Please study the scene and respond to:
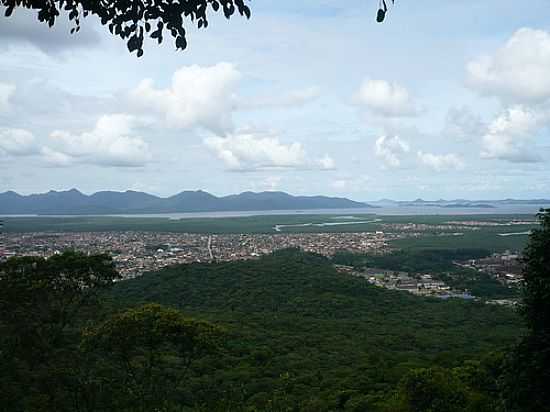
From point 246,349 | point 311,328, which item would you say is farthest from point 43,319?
point 311,328

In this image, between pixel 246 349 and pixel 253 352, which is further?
pixel 246 349

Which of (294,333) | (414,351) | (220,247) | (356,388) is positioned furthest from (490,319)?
(220,247)

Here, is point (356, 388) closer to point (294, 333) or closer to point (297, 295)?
point (294, 333)

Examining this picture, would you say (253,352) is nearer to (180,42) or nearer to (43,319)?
(43,319)

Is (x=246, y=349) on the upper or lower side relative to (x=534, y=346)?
lower

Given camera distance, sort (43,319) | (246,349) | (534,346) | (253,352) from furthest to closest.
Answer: (246,349), (253,352), (43,319), (534,346)

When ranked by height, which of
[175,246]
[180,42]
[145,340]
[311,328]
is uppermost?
[180,42]

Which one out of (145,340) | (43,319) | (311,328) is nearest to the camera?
(43,319)

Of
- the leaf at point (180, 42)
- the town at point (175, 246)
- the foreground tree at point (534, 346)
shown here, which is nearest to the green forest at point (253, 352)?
the foreground tree at point (534, 346)
